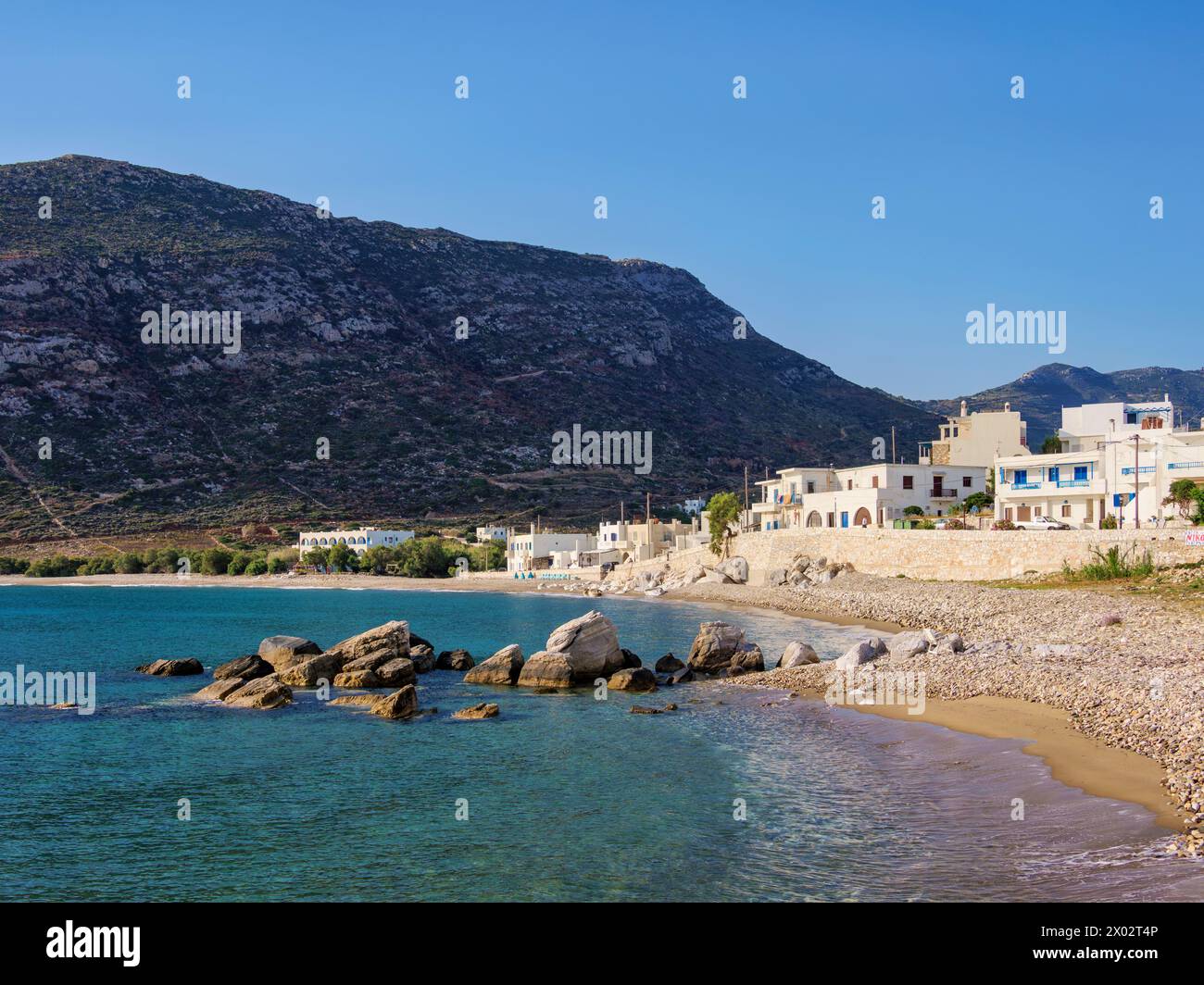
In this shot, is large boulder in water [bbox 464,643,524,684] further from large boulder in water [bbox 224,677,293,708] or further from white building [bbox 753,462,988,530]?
white building [bbox 753,462,988,530]

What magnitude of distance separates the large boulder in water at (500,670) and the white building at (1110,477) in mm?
38590

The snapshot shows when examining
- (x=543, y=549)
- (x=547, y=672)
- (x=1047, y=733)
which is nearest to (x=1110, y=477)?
(x=547, y=672)

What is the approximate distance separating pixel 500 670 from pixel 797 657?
1090cm

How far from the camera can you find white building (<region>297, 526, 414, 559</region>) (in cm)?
11869

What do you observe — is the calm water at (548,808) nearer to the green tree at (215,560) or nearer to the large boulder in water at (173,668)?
the large boulder in water at (173,668)

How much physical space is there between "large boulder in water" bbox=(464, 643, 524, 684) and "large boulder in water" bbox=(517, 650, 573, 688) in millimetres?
435

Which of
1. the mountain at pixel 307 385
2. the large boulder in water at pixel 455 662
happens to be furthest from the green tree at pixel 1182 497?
the mountain at pixel 307 385

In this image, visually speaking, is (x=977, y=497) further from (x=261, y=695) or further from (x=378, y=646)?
(x=261, y=695)

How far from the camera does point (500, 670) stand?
36.2 meters

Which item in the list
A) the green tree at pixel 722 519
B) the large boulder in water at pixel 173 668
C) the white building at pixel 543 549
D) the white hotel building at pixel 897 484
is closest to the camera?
the large boulder in water at pixel 173 668

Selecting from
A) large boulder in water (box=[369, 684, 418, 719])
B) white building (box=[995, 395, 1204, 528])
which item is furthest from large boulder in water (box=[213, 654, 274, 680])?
white building (box=[995, 395, 1204, 528])

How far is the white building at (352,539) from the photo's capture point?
389ft

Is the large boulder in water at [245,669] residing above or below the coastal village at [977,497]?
below
